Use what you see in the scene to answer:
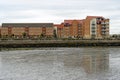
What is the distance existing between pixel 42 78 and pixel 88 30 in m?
122

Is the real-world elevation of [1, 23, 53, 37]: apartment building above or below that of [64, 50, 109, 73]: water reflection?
above

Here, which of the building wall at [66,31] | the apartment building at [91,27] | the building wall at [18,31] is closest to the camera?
the apartment building at [91,27]

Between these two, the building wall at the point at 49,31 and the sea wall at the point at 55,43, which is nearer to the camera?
the sea wall at the point at 55,43

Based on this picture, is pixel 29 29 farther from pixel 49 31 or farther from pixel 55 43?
pixel 55 43

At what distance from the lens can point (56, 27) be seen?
173125 mm

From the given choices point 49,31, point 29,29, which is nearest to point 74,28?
point 49,31

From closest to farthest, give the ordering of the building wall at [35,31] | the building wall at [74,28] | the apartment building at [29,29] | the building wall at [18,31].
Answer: the building wall at [18,31] < the apartment building at [29,29] < the building wall at [35,31] < the building wall at [74,28]

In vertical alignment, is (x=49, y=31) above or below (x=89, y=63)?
above

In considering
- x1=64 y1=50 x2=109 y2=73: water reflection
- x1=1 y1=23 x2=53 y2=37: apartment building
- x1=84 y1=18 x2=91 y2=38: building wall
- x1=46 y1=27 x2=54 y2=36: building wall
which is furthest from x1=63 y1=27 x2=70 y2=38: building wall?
x1=64 y1=50 x2=109 y2=73: water reflection

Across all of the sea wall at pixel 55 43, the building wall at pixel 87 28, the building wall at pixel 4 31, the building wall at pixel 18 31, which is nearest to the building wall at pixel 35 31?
the building wall at pixel 18 31

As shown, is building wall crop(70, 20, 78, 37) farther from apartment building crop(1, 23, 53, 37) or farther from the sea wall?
the sea wall

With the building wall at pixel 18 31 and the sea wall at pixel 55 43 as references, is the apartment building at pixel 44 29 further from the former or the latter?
the sea wall at pixel 55 43

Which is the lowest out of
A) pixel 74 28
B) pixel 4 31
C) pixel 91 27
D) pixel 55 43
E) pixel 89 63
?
pixel 89 63

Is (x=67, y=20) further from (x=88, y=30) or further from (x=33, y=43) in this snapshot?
(x=33, y=43)
